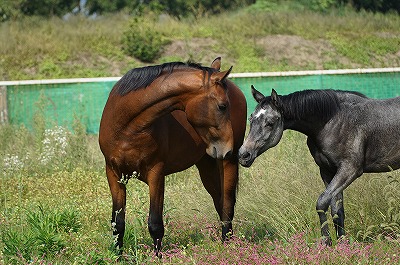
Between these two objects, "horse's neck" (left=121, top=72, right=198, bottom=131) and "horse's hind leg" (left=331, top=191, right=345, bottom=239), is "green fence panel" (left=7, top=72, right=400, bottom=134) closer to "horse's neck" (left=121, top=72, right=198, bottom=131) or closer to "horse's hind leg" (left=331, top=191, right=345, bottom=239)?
"horse's hind leg" (left=331, top=191, right=345, bottom=239)

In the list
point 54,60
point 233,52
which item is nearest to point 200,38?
point 233,52

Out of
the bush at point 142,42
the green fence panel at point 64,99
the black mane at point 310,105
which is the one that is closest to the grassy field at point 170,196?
the bush at point 142,42

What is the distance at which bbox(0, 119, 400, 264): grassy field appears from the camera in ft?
20.0

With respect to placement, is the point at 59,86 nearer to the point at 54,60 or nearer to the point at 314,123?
the point at 54,60

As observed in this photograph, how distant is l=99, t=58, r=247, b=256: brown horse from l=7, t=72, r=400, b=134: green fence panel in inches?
421

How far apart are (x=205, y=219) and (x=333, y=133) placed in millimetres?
1677

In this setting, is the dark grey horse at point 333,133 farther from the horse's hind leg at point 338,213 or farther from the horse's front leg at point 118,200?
the horse's front leg at point 118,200

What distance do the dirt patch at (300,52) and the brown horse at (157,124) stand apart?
17.2m

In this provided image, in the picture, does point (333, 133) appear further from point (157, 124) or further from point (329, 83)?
point (329, 83)

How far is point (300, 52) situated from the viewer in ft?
81.7

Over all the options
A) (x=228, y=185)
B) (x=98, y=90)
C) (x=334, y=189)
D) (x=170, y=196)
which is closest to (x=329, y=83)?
(x=98, y=90)

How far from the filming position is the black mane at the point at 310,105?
7031mm

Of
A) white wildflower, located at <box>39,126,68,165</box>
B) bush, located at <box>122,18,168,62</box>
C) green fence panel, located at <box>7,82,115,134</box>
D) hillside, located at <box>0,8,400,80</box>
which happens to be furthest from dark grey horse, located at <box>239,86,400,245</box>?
bush, located at <box>122,18,168,62</box>

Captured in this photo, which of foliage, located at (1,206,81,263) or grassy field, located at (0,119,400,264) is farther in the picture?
foliage, located at (1,206,81,263)
